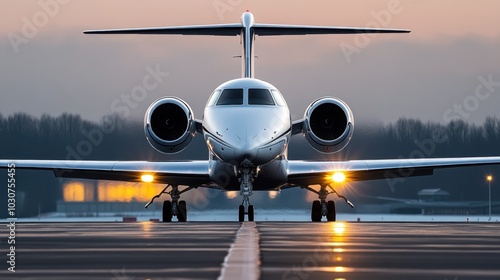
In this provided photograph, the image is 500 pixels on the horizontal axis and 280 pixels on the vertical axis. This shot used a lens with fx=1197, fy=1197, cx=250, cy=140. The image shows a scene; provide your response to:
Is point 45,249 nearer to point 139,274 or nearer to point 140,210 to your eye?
point 139,274

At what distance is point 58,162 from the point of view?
90.5 feet

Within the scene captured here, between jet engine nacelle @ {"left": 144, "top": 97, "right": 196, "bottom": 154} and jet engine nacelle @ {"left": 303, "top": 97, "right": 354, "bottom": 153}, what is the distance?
2699 millimetres

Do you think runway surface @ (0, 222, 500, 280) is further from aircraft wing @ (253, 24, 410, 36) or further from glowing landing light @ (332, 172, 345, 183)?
aircraft wing @ (253, 24, 410, 36)

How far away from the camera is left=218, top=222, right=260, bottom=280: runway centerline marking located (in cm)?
782

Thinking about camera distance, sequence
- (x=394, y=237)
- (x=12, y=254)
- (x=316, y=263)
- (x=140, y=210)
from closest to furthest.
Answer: (x=316, y=263) → (x=12, y=254) → (x=394, y=237) → (x=140, y=210)

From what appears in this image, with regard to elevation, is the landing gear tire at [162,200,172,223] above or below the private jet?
below

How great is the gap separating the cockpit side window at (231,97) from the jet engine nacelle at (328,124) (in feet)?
7.72

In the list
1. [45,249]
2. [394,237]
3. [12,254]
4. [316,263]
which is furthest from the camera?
[394,237]

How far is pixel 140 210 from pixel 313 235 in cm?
2403

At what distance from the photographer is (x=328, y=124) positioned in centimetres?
2753

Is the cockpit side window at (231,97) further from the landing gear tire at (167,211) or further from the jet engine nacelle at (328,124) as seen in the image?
the landing gear tire at (167,211)

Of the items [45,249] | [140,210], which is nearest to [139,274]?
[45,249]

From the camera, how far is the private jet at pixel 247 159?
24328 mm

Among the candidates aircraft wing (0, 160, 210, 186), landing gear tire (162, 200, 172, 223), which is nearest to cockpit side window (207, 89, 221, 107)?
aircraft wing (0, 160, 210, 186)
